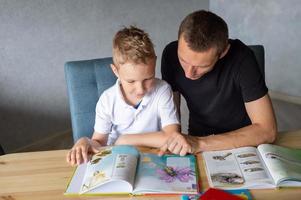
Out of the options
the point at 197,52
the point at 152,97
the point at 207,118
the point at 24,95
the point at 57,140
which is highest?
the point at 197,52

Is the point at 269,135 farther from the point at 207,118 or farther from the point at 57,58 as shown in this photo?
the point at 57,58

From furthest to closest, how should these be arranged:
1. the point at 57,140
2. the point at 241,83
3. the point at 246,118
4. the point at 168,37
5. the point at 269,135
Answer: the point at 168,37 < the point at 57,140 < the point at 246,118 < the point at 241,83 < the point at 269,135

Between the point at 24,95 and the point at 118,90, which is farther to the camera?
the point at 24,95

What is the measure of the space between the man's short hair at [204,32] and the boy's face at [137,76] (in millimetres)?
153

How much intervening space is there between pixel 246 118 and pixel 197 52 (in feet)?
1.46

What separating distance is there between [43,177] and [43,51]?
1.60m

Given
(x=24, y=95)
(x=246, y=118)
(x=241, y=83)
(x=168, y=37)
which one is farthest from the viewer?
(x=168, y=37)

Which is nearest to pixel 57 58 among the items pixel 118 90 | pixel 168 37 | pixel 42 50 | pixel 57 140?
pixel 42 50

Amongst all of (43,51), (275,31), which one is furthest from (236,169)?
(275,31)

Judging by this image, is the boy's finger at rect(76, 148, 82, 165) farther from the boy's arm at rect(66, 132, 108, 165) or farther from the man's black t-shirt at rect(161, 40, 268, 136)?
the man's black t-shirt at rect(161, 40, 268, 136)

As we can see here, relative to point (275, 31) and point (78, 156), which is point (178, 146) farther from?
point (275, 31)

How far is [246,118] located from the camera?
1.55m

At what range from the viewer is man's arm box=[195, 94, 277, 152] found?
3.96ft

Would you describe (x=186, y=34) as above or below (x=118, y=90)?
above
